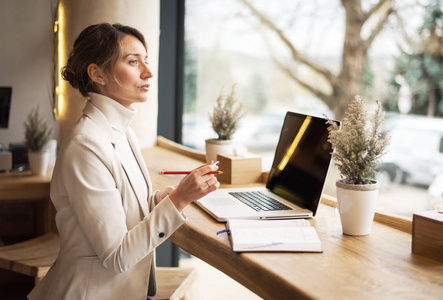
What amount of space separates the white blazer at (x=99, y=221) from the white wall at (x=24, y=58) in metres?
2.43

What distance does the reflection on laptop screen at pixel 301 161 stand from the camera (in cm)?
173

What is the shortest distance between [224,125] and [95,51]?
0.94m

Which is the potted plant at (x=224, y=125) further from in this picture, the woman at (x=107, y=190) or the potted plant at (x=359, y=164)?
the potted plant at (x=359, y=164)

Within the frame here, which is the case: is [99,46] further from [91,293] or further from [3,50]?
[3,50]

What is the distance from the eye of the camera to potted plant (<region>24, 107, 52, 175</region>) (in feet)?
9.96

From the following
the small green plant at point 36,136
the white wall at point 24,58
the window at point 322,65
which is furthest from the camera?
the window at point 322,65

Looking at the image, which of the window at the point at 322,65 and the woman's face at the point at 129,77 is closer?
the woman's face at the point at 129,77

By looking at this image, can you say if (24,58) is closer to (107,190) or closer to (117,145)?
(117,145)

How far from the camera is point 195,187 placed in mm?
1484

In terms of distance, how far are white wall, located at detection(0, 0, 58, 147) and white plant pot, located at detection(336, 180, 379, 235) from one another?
2.92 m

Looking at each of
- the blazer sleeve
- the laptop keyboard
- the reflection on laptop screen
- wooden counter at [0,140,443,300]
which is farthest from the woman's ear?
the reflection on laptop screen

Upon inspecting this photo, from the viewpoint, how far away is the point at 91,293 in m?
1.50

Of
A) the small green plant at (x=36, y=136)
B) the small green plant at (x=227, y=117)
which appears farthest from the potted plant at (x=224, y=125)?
the small green plant at (x=36, y=136)

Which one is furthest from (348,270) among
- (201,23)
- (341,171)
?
(201,23)
